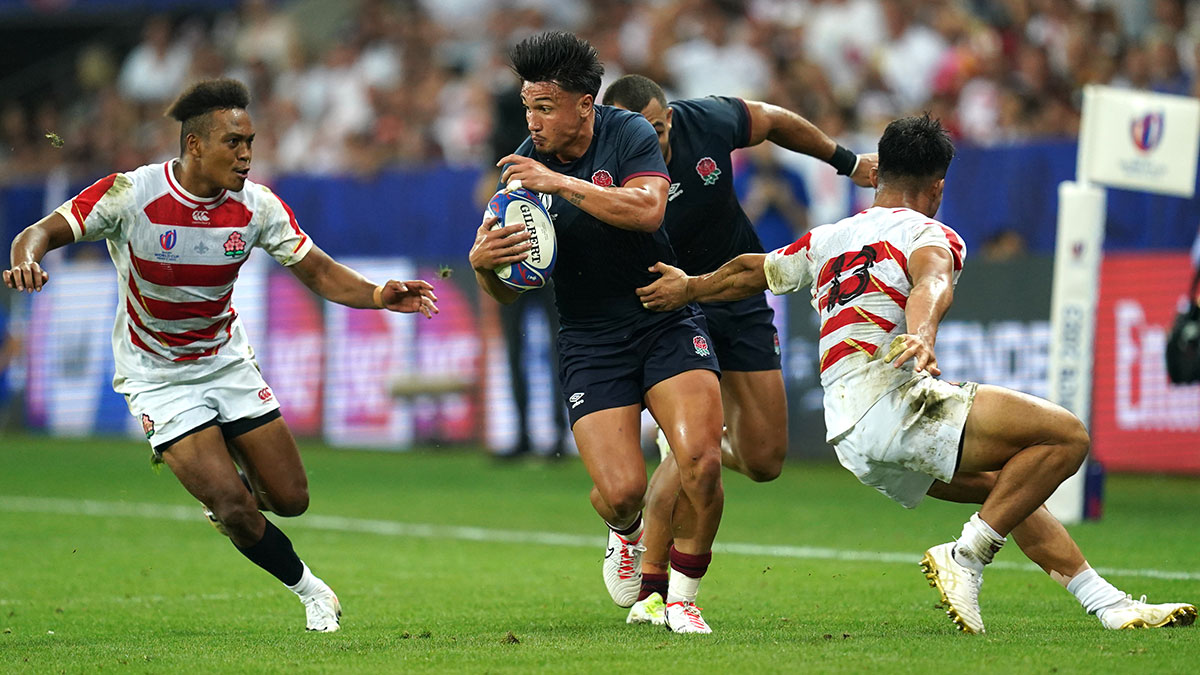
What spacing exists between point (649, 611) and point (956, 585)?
5.15ft

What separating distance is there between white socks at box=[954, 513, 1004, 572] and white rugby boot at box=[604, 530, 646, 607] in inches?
69.1

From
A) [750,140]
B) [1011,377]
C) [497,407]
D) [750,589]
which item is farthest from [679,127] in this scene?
[497,407]

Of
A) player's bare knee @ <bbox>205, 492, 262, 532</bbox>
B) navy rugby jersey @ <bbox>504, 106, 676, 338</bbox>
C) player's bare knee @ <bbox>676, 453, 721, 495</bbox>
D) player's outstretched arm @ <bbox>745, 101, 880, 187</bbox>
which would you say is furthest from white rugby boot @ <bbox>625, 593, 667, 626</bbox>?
player's outstretched arm @ <bbox>745, 101, 880, 187</bbox>

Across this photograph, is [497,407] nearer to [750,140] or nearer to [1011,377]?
[1011,377]

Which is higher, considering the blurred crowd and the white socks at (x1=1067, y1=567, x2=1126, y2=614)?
the blurred crowd

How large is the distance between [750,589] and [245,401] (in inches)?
108

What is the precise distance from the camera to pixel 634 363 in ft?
23.0

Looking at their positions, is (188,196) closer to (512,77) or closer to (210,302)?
(210,302)

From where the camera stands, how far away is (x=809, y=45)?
1691cm


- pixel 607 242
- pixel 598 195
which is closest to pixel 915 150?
pixel 598 195

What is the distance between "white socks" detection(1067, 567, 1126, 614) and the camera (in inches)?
251

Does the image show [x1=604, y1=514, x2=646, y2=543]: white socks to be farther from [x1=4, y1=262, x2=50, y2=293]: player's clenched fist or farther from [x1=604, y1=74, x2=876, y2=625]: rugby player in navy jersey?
[x1=4, y1=262, x2=50, y2=293]: player's clenched fist

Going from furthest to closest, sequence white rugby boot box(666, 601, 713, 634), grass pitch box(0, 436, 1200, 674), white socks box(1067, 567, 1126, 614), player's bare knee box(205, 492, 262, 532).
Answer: player's bare knee box(205, 492, 262, 532) < white rugby boot box(666, 601, 713, 634) < white socks box(1067, 567, 1126, 614) < grass pitch box(0, 436, 1200, 674)

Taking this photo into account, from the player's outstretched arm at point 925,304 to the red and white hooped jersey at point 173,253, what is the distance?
3.02m
